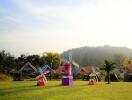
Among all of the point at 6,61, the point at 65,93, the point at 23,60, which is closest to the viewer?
the point at 65,93

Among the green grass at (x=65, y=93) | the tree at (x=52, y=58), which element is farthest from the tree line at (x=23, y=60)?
the green grass at (x=65, y=93)

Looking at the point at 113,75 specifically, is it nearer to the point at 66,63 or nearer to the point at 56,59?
the point at 66,63

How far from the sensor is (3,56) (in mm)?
93562

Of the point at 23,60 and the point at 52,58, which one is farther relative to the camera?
the point at 52,58

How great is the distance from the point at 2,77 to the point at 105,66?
26368mm

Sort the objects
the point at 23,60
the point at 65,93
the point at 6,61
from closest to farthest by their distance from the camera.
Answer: the point at 65,93
the point at 6,61
the point at 23,60

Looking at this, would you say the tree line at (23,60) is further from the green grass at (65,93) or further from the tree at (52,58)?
the green grass at (65,93)

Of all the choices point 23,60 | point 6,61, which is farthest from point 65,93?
point 23,60

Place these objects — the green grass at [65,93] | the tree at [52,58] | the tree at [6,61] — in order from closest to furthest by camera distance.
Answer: the green grass at [65,93] < the tree at [6,61] < the tree at [52,58]

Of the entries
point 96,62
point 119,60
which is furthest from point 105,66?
point 96,62

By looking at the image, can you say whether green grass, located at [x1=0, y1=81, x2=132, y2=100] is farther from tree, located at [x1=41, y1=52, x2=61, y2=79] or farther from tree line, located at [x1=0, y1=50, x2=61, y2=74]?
tree, located at [x1=41, y1=52, x2=61, y2=79]

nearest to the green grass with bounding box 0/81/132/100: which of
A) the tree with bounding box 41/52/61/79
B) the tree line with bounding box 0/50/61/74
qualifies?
the tree line with bounding box 0/50/61/74

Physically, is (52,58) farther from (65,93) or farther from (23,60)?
(65,93)

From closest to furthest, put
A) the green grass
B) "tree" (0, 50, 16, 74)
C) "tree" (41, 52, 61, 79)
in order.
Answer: the green grass < "tree" (0, 50, 16, 74) < "tree" (41, 52, 61, 79)
